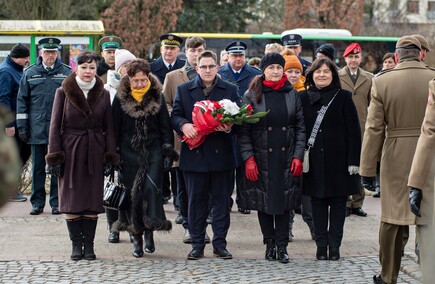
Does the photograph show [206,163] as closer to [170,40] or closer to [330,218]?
[330,218]

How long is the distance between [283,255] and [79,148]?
2153mm

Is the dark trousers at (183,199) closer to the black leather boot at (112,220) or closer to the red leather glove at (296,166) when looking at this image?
the black leather boot at (112,220)

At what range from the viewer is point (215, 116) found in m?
8.51

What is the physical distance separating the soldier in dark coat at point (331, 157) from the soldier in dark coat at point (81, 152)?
191 cm

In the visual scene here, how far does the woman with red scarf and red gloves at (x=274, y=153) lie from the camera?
28.4ft

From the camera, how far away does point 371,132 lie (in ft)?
24.1

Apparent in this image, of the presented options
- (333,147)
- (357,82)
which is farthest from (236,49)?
(333,147)

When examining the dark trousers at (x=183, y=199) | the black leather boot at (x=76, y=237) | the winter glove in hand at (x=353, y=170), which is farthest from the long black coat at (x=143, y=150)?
the winter glove in hand at (x=353, y=170)

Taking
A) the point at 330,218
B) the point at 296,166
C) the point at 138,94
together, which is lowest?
the point at 330,218

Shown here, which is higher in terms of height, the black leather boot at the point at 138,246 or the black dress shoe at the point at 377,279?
the black leather boot at the point at 138,246

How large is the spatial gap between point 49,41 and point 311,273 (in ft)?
16.5

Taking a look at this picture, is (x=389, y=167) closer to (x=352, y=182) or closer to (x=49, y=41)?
(x=352, y=182)

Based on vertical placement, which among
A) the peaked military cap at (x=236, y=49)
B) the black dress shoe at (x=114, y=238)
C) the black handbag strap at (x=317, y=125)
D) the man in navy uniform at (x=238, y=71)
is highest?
the peaked military cap at (x=236, y=49)

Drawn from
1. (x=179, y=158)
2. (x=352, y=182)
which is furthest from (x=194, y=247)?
(x=352, y=182)
